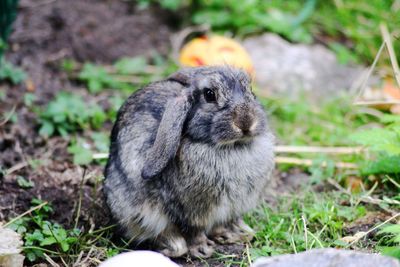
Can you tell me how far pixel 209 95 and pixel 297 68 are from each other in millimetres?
3230

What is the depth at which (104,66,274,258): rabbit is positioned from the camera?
3895 mm

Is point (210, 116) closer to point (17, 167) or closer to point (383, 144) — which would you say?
point (383, 144)

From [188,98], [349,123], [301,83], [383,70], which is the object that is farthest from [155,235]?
[383,70]

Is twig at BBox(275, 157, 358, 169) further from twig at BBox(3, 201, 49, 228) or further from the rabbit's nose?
twig at BBox(3, 201, 49, 228)

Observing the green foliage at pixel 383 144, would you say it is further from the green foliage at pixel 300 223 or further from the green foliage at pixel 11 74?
the green foliage at pixel 11 74

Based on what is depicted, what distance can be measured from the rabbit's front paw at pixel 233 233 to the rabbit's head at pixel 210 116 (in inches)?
26.3

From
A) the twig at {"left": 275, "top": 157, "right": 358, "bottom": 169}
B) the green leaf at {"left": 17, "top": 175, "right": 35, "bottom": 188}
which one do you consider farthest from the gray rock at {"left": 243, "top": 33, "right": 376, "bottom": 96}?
the green leaf at {"left": 17, "top": 175, "right": 35, "bottom": 188}

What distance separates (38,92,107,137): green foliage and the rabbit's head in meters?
1.86

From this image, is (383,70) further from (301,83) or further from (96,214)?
(96,214)

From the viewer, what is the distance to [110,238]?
14.5ft

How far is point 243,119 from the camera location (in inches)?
151

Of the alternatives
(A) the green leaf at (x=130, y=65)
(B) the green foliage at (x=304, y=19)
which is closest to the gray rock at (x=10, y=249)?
(A) the green leaf at (x=130, y=65)


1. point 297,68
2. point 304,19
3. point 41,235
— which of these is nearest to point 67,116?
point 41,235

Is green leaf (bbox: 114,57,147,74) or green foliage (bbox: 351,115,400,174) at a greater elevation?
green foliage (bbox: 351,115,400,174)
